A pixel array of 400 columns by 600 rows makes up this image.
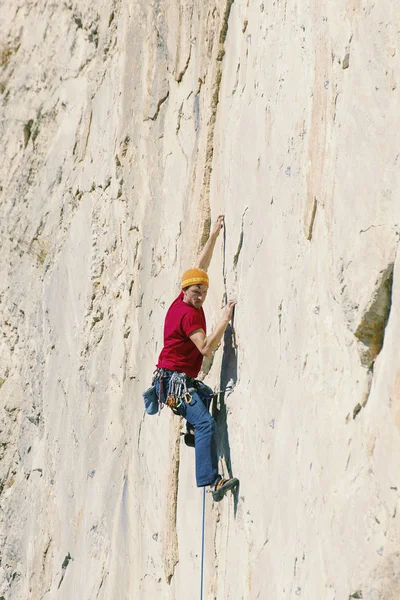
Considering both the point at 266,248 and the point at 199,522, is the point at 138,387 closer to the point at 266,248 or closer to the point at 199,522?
the point at 199,522

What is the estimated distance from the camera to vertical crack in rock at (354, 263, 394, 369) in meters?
5.35

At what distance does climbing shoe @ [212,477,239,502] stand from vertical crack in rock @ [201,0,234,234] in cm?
236

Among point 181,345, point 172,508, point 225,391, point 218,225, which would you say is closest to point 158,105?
point 218,225

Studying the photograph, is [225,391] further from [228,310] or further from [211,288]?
[211,288]

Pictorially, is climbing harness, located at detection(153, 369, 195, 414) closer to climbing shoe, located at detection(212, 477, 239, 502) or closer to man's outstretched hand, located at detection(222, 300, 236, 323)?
man's outstretched hand, located at detection(222, 300, 236, 323)

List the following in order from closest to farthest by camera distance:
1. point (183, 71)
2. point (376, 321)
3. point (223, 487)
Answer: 1. point (376, 321)
2. point (223, 487)
3. point (183, 71)

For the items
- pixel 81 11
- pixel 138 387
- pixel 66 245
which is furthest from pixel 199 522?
pixel 81 11

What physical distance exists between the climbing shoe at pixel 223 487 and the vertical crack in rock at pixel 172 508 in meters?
1.53

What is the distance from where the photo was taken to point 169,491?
9000 mm

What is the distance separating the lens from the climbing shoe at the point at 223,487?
7.34 meters

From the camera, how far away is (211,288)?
8.57 meters

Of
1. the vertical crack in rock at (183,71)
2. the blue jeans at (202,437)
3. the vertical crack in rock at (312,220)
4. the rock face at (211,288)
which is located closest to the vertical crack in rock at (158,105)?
the rock face at (211,288)

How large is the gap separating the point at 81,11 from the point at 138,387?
16.7ft

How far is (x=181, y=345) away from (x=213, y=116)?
216cm
